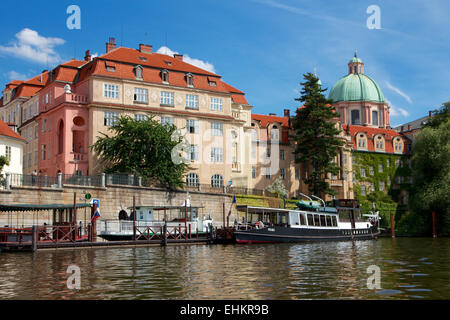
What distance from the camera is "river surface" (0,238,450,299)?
16.0 meters

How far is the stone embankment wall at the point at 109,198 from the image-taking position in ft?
137

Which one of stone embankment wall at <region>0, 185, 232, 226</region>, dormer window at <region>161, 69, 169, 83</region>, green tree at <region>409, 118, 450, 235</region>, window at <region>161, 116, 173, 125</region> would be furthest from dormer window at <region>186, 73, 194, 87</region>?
green tree at <region>409, 118, 450, 235</region>

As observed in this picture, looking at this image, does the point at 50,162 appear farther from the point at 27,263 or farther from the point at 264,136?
the point at 27,263

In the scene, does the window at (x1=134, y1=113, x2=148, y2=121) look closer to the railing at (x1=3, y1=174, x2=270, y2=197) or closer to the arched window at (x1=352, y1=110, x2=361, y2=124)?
the railing at (x1=3, y1=174, x2=270, y2=197)

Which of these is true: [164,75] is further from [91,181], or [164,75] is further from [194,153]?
[91,181]

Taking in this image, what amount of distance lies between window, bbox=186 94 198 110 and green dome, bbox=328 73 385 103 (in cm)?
5015

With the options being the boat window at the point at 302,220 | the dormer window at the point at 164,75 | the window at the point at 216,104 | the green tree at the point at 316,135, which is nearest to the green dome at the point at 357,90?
the green tree at the point at 316,135

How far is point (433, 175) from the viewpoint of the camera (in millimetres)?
64500

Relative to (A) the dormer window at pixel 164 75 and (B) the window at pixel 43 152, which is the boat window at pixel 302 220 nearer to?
(A) the dormer window at pixel 164 75

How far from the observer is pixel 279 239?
145 feet

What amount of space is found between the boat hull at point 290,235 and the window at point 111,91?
23963 mm

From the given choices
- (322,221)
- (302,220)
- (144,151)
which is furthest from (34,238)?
(322,221)

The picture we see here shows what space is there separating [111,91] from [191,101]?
9456 millimetres
